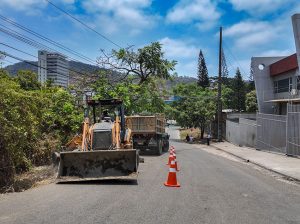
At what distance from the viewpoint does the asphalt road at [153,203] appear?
796 centimetres

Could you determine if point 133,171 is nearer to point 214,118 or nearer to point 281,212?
point 281,212

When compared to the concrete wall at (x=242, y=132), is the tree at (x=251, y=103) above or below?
above

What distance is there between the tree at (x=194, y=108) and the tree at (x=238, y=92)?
24807 millimetres

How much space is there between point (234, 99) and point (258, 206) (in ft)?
270

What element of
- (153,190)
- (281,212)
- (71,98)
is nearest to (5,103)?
(153,190)

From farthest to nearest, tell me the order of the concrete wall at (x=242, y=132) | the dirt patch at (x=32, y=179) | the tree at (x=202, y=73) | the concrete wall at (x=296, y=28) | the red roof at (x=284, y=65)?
the tree at (x=202, y=73) < the red roof at (x=284, y=65) < the concrete wall at (x=242, y=132) < the concrete wall at (x=296, y=28) < the dirt patch at (x=32, y=179)

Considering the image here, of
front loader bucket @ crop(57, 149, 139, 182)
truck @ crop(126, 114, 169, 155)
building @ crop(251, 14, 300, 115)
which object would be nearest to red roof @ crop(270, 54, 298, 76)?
building @ crop(251, 14, 300, 115)

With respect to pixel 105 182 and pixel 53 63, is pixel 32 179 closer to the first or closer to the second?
pixel 105 182

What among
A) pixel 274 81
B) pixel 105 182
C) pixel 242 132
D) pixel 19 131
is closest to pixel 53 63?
pixel 105 182

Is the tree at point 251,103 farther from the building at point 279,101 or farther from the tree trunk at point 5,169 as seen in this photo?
the tree trunk at point 5,169

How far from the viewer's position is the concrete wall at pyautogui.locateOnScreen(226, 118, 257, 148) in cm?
3616

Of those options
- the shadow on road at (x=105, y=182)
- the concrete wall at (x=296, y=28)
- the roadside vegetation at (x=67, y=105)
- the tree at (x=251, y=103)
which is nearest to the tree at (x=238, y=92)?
the tree at (x=251, y=103)

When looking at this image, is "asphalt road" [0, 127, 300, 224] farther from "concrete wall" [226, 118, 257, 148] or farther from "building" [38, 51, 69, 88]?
"concrete wall" [226, 118, 257, 148]

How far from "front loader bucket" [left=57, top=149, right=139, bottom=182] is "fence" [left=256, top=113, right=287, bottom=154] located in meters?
16.0
